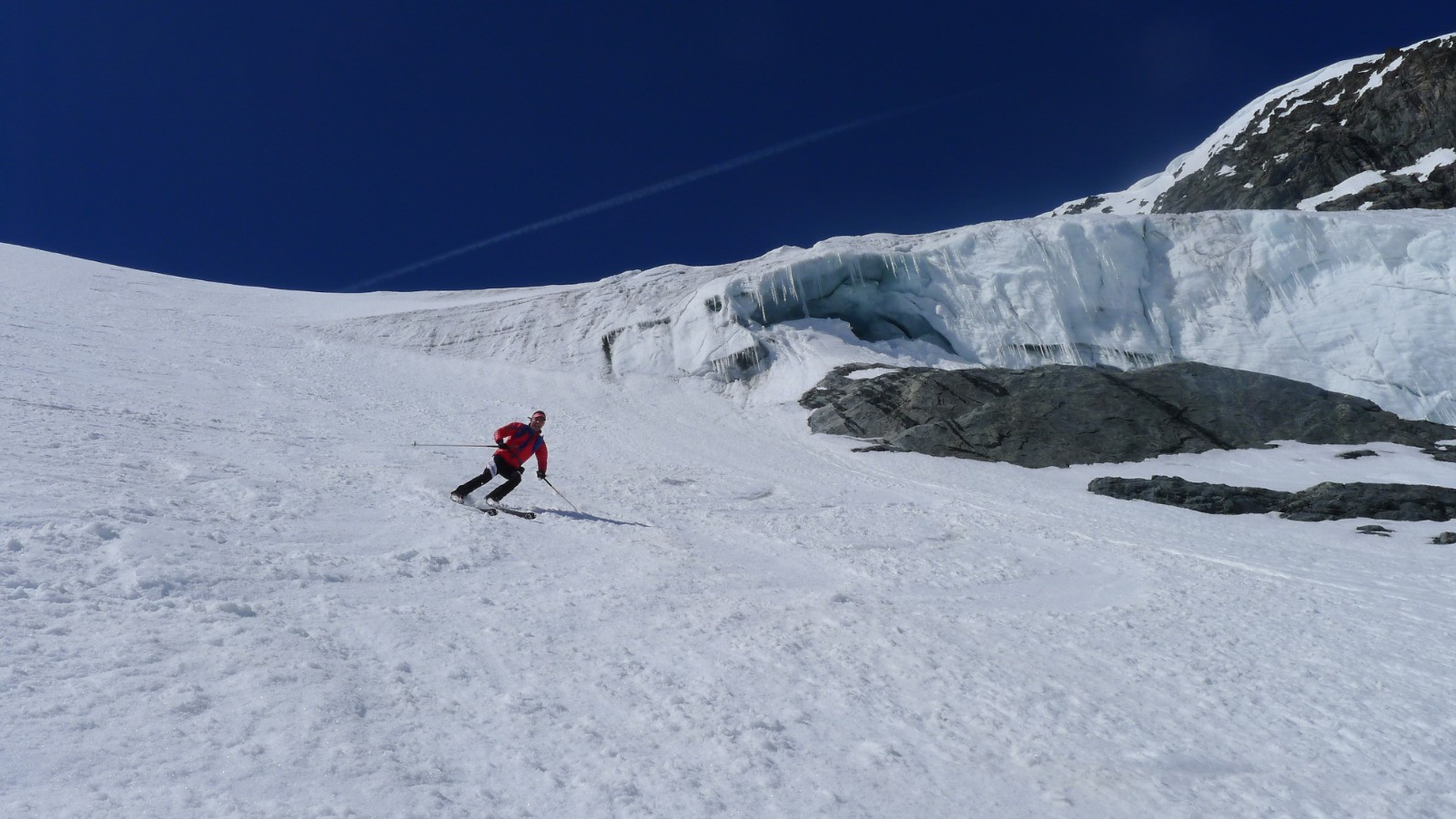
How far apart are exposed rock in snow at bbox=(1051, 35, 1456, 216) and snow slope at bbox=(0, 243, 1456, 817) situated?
44587 millimetres

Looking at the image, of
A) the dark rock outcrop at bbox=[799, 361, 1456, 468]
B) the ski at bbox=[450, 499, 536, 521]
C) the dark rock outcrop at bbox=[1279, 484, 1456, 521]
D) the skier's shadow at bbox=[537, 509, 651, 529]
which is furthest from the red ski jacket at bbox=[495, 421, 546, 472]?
the dark rock outcrop at bbox=[1279, 484, 1456, 521]

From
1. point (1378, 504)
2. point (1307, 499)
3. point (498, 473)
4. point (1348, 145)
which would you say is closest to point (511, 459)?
point (498, 473)

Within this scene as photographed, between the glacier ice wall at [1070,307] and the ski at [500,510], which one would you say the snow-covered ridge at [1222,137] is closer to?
the glacier ice wall at [1070,307]

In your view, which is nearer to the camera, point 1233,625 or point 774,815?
point 774,815

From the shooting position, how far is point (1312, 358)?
22.9 m

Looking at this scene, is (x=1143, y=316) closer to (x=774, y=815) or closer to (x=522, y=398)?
(x=522, y=398)

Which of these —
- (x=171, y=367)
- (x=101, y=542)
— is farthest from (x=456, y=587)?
(x=171, y=367)

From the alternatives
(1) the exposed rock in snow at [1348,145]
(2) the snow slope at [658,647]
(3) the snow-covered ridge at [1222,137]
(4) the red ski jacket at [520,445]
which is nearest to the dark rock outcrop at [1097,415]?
(2) the snow slope at [658,647]

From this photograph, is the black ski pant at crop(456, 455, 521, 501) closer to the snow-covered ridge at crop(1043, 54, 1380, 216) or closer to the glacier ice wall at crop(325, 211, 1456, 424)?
the glacier ice wall at crop(325, 211, 1456, 424)

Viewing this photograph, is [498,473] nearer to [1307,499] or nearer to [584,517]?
[584,517]

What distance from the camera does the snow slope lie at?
342cm

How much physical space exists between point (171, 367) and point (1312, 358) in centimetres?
3096

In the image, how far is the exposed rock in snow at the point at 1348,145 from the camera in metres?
44.1

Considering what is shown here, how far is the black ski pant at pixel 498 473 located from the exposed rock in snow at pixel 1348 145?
4975 cm
